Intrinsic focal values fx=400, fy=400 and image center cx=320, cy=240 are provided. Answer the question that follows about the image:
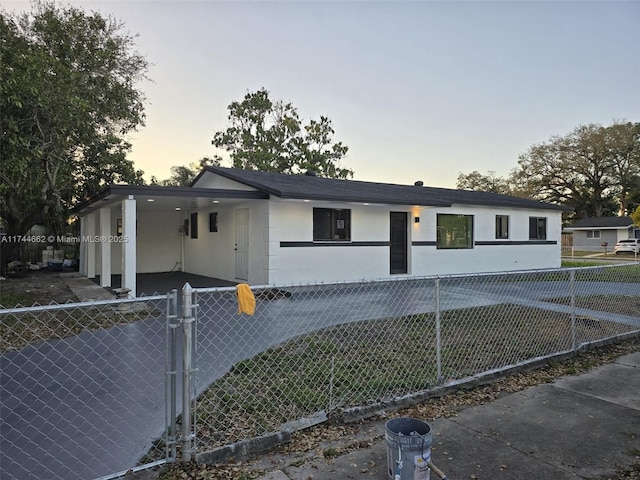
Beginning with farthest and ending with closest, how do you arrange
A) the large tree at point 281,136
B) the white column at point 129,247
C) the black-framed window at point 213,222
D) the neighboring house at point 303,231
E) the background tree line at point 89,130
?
1. the large tree at point 281,136
2. the black-framed window at point 213,222
3. the neighboring house at point 303,231
4. the white column at point 129,247
5. the background tree line at point 89,130

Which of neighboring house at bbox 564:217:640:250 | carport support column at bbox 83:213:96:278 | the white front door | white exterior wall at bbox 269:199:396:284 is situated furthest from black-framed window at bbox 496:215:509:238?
neighboring house at bbox 564:217:640:250

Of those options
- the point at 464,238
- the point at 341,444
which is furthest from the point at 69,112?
the point at 464,238

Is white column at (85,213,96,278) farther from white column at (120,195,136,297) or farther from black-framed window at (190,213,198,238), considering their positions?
white column at (120,195,136,297)

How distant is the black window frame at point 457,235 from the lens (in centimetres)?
1365

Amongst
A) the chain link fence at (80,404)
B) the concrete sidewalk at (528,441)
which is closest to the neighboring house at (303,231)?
the chain link fence at (80,404)

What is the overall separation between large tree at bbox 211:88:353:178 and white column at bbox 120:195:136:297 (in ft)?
65.1

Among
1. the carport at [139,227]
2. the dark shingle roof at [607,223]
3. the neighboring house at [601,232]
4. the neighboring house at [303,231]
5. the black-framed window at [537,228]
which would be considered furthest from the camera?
the neighboring house at [601,232]

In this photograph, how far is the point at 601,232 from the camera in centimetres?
3778

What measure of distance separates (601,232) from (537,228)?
90.7 ft

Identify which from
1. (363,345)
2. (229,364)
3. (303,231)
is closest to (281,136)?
(303,231)

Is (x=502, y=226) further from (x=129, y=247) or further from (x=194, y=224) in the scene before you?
(x=129, y=247)

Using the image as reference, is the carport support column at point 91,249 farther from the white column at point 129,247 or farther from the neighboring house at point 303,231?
the white column at point 129,247

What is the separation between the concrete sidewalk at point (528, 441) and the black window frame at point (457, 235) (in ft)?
32.1
